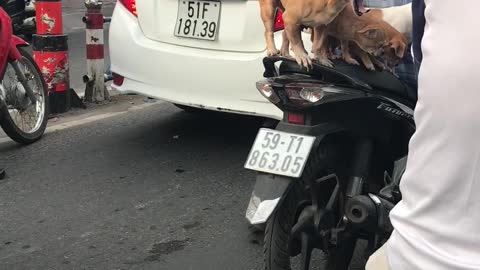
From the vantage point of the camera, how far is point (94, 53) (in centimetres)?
617

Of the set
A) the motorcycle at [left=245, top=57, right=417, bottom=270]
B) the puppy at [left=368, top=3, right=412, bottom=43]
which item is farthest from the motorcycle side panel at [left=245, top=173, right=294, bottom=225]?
the puppy at [left=368, top=3, right=412, bottom=43]

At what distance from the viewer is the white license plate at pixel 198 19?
419cm

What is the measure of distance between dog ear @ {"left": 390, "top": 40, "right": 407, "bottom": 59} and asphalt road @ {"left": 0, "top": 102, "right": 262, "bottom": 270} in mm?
1203

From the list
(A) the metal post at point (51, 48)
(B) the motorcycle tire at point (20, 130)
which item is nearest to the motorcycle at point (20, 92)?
(B) the motorcycle tire at point (20, 130)

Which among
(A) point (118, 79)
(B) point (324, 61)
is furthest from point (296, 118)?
(A) point (118, 79)

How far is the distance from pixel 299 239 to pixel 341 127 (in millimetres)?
440

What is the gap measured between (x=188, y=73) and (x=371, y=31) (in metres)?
1.96

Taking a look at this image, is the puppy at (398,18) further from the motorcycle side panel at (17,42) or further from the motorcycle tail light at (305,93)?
the motorcycle side panel at (17,42)

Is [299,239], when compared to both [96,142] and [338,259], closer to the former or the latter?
[338,259]

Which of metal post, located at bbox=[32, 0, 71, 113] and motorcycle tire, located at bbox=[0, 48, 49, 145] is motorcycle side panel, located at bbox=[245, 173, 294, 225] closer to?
motorcycle tire, located at bbox=[0, 48, 49, 145]

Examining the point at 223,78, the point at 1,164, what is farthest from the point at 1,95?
the point at 223,78

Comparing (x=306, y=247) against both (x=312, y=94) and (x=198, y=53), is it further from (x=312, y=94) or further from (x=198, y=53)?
(x=198, y=53)

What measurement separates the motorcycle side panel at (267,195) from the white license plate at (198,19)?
1.90 metres

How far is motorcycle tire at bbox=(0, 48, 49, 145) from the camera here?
15.6 feet
